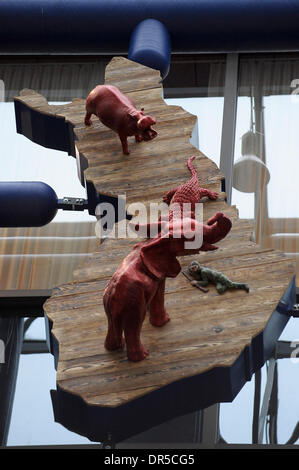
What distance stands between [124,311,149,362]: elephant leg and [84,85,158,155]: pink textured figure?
1326mm

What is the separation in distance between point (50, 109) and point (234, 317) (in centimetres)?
215

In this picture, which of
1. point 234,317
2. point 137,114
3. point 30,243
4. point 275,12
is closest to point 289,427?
point 234,317

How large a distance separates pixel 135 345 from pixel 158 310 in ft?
0.67

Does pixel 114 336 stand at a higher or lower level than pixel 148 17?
lower

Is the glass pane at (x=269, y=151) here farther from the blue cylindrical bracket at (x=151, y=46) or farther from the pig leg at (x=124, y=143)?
the pig leg at (x=124, y=143)

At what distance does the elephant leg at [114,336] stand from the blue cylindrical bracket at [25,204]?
4.45ft

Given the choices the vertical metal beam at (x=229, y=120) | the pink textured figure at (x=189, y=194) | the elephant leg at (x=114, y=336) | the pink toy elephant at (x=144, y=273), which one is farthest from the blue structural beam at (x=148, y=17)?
the elephant leg at (x=114, y=336)

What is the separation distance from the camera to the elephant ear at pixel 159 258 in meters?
3.48

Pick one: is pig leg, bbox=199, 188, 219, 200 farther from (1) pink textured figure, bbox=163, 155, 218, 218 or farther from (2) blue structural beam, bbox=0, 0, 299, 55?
(2) blue structural beam, bbox=0, 0, 299, 55

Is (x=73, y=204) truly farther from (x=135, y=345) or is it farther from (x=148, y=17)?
(x=148, y=17)

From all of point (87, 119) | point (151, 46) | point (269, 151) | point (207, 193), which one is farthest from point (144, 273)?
point (151, 46)

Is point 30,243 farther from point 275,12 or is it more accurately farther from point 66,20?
point 275,12

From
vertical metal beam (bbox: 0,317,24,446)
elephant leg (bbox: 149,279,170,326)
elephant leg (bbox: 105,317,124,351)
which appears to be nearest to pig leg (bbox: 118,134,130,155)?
vertical metal beam (bbox: 0,317,24,446)

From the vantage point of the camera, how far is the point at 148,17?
20.2 feet
